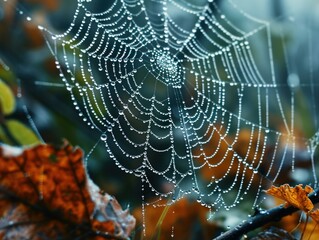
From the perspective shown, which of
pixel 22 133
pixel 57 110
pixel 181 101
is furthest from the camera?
pixel 181 101

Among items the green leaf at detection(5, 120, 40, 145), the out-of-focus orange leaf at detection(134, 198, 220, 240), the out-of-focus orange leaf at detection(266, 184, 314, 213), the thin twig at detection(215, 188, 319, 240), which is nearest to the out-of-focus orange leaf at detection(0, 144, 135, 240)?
the thin twig at detection(215, 188, 319, 240)

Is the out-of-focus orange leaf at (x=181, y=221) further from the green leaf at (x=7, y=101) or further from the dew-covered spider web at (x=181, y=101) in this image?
the green leaf at (x=7, y=101)

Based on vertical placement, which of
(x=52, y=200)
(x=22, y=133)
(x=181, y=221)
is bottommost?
(x=181, y=221)

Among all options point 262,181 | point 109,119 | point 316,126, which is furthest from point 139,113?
point 316,126

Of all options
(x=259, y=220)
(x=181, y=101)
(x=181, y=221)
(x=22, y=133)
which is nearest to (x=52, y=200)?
(x=259, y=220)

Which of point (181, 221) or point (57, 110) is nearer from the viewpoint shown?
point (181, 221)

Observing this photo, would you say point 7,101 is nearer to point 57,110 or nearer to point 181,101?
point 57,110

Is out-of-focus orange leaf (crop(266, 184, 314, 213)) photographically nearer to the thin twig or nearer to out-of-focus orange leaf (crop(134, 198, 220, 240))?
the thin twig
